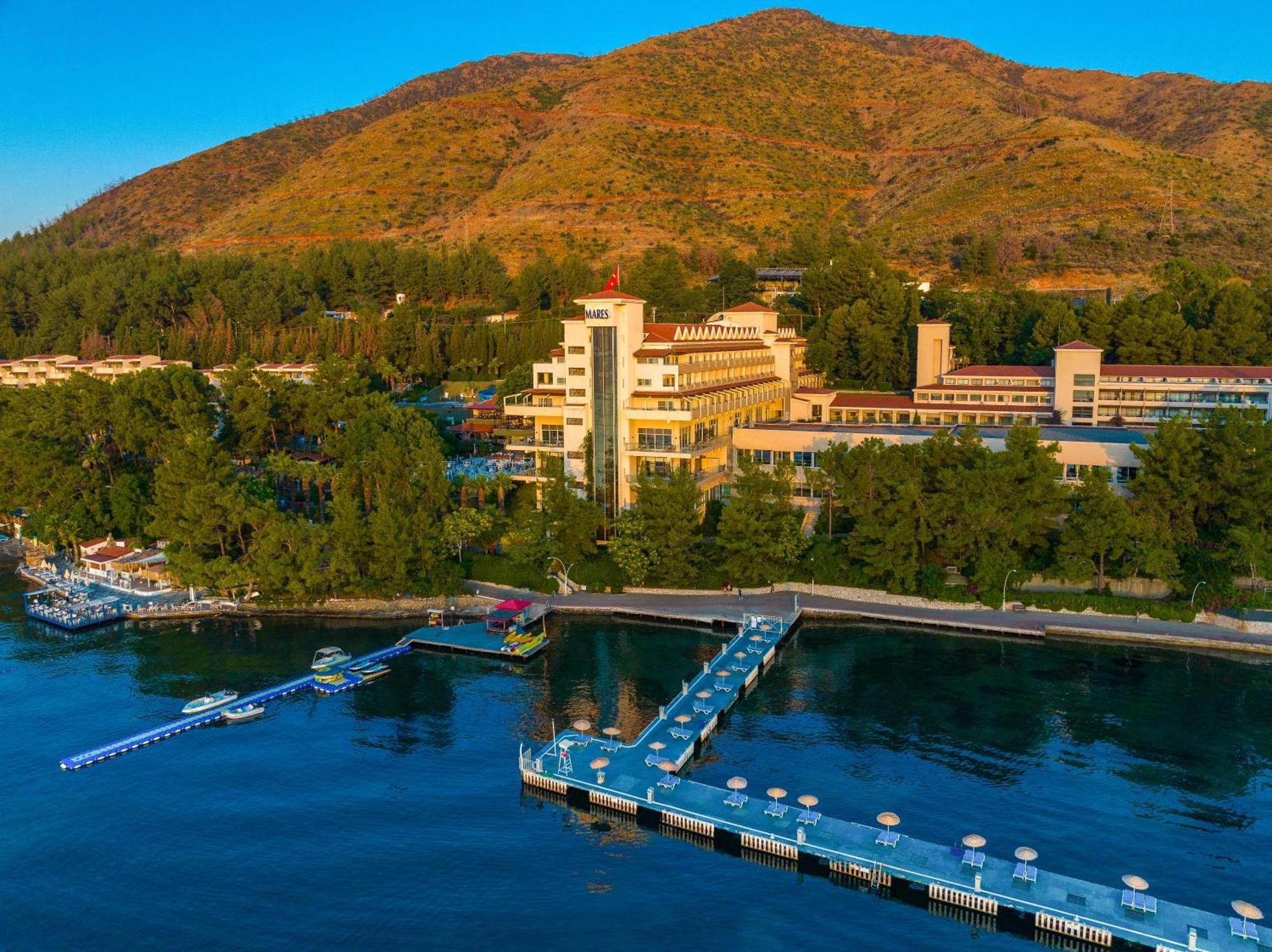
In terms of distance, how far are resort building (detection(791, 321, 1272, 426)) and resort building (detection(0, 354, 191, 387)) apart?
233 ft

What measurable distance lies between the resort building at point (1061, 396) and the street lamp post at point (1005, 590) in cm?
2034

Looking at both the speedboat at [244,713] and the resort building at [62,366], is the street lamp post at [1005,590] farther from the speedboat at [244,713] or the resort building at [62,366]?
the resort building at [62,366]

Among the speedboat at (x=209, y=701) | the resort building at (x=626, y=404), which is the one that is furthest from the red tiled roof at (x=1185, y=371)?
the speedboat at (x=209, y=701)

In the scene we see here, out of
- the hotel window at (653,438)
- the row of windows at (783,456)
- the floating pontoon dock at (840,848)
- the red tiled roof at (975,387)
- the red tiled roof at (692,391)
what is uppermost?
the red tiled roof at (975,387)

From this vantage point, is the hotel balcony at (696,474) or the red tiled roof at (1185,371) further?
the red tiled roof at (1185,371)

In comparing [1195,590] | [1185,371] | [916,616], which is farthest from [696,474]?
[1185,371]

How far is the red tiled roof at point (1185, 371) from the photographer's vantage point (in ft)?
228

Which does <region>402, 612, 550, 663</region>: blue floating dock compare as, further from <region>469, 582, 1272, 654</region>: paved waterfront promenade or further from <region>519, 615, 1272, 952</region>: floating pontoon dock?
<region>519, 615, 1272, 952</region>: floating pontoon dock

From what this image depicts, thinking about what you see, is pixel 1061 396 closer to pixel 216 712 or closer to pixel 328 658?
pixel 328 658

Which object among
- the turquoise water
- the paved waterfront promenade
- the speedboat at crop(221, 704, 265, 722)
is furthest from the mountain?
the speedboat at crop(221, 704, 265, 722)

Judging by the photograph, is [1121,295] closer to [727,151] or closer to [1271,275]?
[1271,275]

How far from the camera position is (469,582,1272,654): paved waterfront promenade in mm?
45625

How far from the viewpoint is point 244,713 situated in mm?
41062

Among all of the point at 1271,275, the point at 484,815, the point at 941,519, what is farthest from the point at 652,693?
the point at 1271,275
